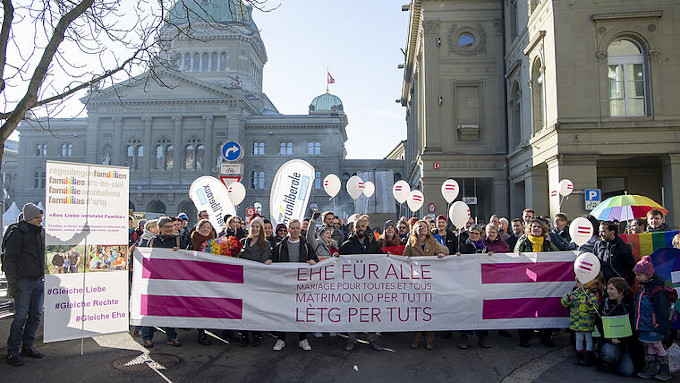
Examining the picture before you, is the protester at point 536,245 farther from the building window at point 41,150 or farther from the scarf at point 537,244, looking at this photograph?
the building window at point 41,150

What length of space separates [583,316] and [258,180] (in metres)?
58.3

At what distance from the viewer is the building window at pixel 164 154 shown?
61.3 m

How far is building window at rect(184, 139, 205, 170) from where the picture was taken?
60688mm

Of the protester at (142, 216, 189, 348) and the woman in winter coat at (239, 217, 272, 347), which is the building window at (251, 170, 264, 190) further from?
the woman in winter coat at (239, 217, 272, 347)

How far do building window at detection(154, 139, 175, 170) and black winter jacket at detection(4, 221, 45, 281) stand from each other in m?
57.5

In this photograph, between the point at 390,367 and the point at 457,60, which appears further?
the point at 457,60

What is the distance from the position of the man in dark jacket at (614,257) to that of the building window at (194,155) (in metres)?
58.0

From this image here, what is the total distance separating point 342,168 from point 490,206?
124 ft

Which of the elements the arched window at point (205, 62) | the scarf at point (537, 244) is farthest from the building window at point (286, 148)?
the scarf at point (537, 244)

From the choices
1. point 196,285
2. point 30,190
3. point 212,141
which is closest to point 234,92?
point 212,141

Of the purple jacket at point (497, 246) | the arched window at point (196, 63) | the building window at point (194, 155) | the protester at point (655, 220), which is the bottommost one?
the purple jacket at point (497, 246)

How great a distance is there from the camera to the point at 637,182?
64.7 feet

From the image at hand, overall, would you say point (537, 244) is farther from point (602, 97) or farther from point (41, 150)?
point (41, 150)

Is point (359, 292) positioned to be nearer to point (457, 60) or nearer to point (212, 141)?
point (457, 60)
